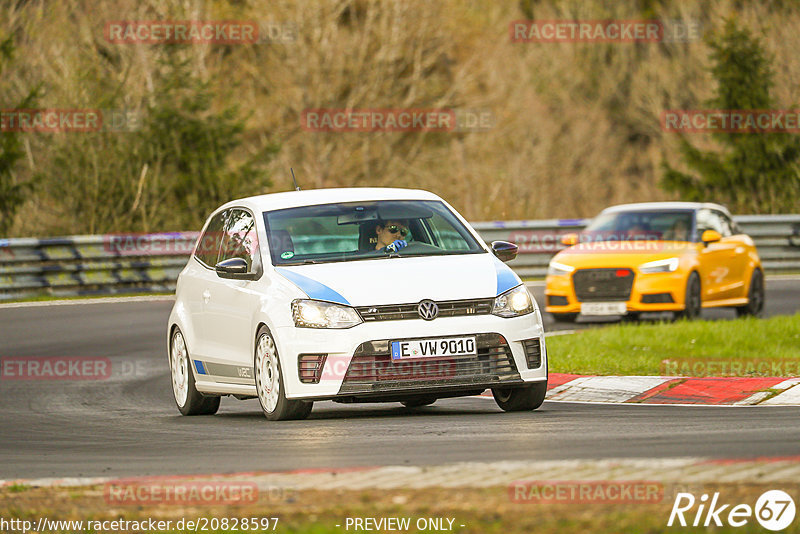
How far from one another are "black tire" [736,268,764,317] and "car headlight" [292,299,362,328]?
470 inches

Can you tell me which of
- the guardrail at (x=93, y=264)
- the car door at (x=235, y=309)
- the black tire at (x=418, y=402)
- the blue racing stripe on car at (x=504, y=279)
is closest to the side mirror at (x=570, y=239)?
the guardrail at (x=93, y=264)

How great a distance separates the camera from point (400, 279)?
1057 cm

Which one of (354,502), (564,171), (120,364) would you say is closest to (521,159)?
(564,171)

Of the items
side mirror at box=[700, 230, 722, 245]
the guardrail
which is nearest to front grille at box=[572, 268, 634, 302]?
side mirror at box=[700, 230, 722, 245]

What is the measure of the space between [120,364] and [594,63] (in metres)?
43.7

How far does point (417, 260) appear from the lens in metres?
11.0

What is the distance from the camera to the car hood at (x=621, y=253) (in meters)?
19.7

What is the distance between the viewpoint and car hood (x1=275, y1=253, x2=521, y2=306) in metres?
10.4

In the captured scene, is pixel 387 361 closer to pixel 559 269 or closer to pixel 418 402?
pixel 418 402

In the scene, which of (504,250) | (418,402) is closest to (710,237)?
(418,402)

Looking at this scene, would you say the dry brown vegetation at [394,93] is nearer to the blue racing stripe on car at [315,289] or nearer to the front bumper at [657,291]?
the front bumper at [657,291]

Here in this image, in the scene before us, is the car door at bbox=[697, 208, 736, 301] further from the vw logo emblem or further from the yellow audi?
the vw logo emblem

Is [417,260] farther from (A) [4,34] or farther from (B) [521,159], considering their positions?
(B) [521,159]

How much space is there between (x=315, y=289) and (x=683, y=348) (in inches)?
248
